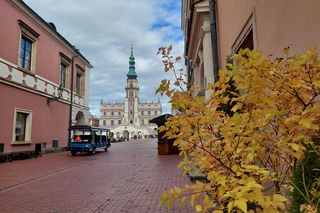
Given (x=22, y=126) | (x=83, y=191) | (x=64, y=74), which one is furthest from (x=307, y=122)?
(x=64, y=74)

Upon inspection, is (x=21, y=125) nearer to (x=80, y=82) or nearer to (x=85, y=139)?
(x=85, y=139)

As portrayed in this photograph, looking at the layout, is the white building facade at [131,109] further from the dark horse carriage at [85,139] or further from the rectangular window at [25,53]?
the rectangular window at [25,53]

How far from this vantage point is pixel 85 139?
23812 mm

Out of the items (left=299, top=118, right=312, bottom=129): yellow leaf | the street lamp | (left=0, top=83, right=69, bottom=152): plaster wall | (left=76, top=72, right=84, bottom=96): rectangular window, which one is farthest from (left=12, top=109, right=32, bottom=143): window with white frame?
(left=299, top=118, right=312, bottom=129): yellow leaf

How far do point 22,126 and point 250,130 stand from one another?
20.5 m

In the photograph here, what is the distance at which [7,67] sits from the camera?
17.9m

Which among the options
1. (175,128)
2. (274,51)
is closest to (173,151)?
(274,51)

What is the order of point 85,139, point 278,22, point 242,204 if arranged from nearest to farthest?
1. point 242,204
2. point 278,22
3. point 85,139

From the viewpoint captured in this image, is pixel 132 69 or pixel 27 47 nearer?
pixel 27 47

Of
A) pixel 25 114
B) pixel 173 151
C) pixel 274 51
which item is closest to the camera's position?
pixel 274 51

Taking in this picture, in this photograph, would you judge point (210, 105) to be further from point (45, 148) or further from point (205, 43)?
point (45, 148)

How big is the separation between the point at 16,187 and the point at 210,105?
897 cm

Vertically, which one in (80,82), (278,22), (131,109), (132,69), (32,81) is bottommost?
(278,22)

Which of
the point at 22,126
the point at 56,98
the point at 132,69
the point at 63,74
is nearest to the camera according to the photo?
the point at 22,126
